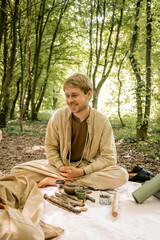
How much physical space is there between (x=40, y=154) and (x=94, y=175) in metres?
3.30

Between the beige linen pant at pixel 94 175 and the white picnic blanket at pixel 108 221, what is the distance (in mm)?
345

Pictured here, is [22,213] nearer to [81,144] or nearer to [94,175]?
[94,175]

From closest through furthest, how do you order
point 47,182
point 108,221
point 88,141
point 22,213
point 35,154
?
point 22,213 → point 108,221 → point 47,182 → point 88,141 → point 35,154

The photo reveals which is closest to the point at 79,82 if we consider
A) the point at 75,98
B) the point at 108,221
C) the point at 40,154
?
the point at 75,98

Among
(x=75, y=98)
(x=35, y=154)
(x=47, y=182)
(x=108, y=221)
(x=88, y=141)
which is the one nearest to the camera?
(x=108, y=221)

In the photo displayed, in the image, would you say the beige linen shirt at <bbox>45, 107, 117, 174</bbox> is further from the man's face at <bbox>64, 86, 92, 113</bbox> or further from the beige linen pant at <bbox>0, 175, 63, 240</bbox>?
the beige linen pant at <bbox>0, 175, 63, 240</bbox>

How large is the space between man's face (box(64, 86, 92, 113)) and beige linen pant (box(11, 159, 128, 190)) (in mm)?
1016

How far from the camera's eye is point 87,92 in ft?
11.2

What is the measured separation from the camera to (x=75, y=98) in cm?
329

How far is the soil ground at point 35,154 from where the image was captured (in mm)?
5281

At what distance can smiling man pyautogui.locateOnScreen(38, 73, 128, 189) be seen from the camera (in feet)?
10.6

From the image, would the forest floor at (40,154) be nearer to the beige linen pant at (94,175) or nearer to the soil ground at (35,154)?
the soil ground at (35,154)

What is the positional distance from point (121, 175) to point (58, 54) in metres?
14.0

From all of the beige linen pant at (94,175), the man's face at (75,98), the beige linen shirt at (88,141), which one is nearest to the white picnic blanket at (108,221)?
the beige linen pant at (94,175)
